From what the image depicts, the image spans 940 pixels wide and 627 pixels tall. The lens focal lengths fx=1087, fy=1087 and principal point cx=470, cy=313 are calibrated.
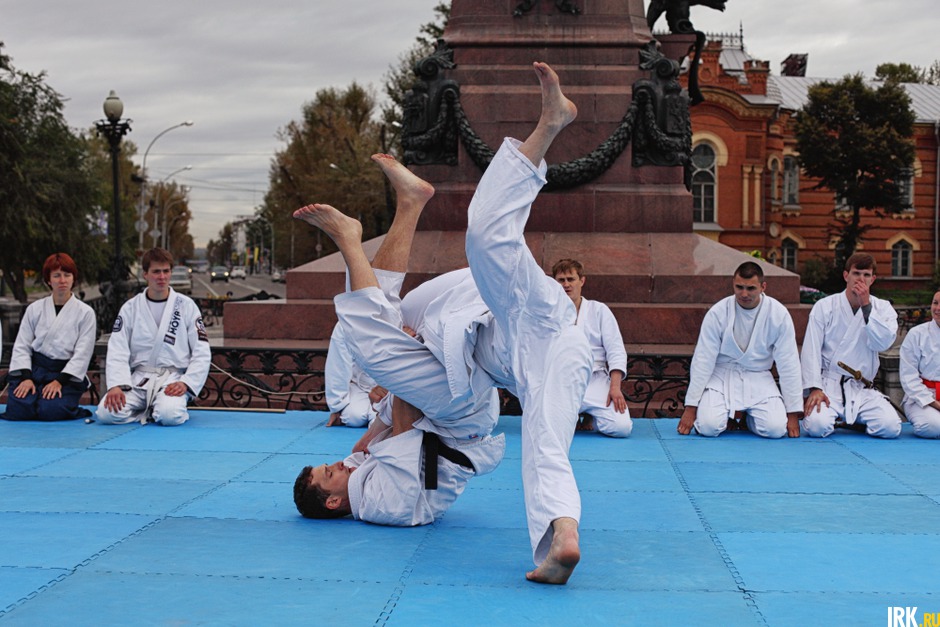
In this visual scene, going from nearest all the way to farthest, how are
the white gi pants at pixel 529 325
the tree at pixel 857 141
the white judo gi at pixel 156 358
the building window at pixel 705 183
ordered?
the white gi pants at pixel 529 325
the white judo gi at pixel 156 358
the tree at pixel 857 141
the building window at pixel 705 183

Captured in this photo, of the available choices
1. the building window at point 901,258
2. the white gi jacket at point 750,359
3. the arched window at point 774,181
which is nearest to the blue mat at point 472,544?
the white gi jacket at point 750,359

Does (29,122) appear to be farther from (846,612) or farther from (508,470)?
(846,612)

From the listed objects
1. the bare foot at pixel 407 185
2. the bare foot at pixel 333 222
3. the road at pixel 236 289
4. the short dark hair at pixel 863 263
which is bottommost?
the road at pixel 236 289

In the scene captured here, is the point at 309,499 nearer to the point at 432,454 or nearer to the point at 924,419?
the point at 432,454

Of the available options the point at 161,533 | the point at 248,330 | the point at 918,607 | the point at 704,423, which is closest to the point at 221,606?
→ the point at 161,533

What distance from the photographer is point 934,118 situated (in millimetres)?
53750

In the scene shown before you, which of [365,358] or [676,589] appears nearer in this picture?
[676,589]

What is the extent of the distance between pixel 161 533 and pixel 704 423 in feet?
15.9

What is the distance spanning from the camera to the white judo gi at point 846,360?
28.8 ft

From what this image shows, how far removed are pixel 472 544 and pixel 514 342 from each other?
100 centimetres

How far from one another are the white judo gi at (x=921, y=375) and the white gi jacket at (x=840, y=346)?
0.64 feet

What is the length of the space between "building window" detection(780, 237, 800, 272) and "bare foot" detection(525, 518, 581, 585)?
5095cm

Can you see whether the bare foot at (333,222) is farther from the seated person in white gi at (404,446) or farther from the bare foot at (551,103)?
the bare foot at (551,103)

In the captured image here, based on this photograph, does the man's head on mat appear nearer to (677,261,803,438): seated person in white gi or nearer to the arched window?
(677,261,803,438): seated person in white gi
